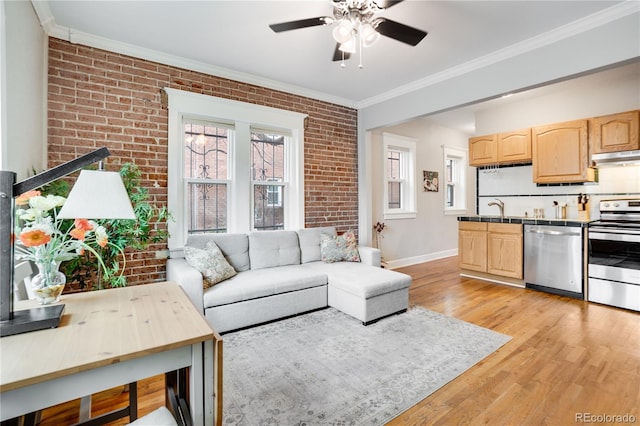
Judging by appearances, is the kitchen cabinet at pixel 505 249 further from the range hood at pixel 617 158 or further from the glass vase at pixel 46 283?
the glass vase at pixel 46 283

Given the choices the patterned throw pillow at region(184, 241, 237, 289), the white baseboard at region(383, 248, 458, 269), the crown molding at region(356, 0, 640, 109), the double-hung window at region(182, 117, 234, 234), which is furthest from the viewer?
the white baseboard at region(383, 248, 458, 269)

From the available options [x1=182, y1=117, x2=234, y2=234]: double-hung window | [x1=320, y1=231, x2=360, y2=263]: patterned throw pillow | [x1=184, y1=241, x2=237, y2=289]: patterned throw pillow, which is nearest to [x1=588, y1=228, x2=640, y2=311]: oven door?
[x1=320, y1=231, x2=360, y2=263]: patterned throw pillow

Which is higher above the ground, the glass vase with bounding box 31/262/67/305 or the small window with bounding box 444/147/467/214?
the small window with bounding box 444/147/467/214

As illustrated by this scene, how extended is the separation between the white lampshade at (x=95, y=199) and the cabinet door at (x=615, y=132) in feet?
17.0

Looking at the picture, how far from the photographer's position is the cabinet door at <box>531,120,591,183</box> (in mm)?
4047

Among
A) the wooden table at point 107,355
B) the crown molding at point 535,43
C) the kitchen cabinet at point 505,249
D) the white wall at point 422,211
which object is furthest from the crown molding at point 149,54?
the kitchen cabinet at point 505,249

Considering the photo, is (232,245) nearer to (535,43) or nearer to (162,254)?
(162,254)

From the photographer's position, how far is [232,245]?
3.49 meters

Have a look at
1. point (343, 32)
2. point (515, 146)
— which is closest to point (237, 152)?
point (343, 32)

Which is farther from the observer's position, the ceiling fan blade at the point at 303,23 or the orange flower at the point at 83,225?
the ceiling fan blade at the point at 303,23

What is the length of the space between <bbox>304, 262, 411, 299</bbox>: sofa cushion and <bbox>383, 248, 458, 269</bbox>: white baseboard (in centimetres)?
168

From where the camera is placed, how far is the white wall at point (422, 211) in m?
5.37

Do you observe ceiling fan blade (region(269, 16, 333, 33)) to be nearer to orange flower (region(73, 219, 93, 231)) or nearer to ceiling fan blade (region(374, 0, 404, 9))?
ceiling fan blade (region(374, 0, 404, 9))

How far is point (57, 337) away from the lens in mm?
1078
